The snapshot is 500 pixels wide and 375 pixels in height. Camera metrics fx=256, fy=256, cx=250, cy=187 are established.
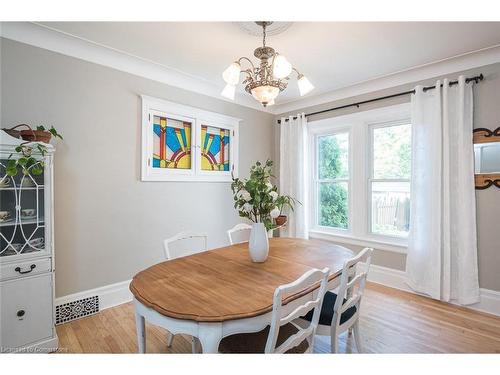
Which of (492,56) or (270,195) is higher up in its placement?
(492,56)

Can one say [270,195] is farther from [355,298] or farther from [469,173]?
[469,173]

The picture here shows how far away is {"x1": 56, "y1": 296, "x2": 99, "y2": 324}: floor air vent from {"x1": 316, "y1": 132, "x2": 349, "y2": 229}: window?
2982 mm

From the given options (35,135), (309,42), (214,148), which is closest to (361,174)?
(309,42)

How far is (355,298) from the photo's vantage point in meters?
1.61

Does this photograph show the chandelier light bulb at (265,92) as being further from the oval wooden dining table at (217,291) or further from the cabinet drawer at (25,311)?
the cabinet drawer at (25,311)

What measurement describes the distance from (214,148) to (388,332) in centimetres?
270

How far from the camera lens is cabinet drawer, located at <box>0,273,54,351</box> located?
1.72 meters

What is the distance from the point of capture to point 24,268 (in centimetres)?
178

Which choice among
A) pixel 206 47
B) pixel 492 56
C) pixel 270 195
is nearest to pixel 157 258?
pixel 270 195

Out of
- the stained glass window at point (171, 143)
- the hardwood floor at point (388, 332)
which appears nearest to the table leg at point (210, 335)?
the hardwood floor at point (388, 332)

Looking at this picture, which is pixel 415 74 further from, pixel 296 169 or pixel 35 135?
pixel 35 135

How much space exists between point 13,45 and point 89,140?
2.82 feet

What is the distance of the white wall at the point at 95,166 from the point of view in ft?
6.94

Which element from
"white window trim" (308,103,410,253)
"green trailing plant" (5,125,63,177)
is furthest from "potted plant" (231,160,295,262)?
"white window trim" (308,103,410,253)
